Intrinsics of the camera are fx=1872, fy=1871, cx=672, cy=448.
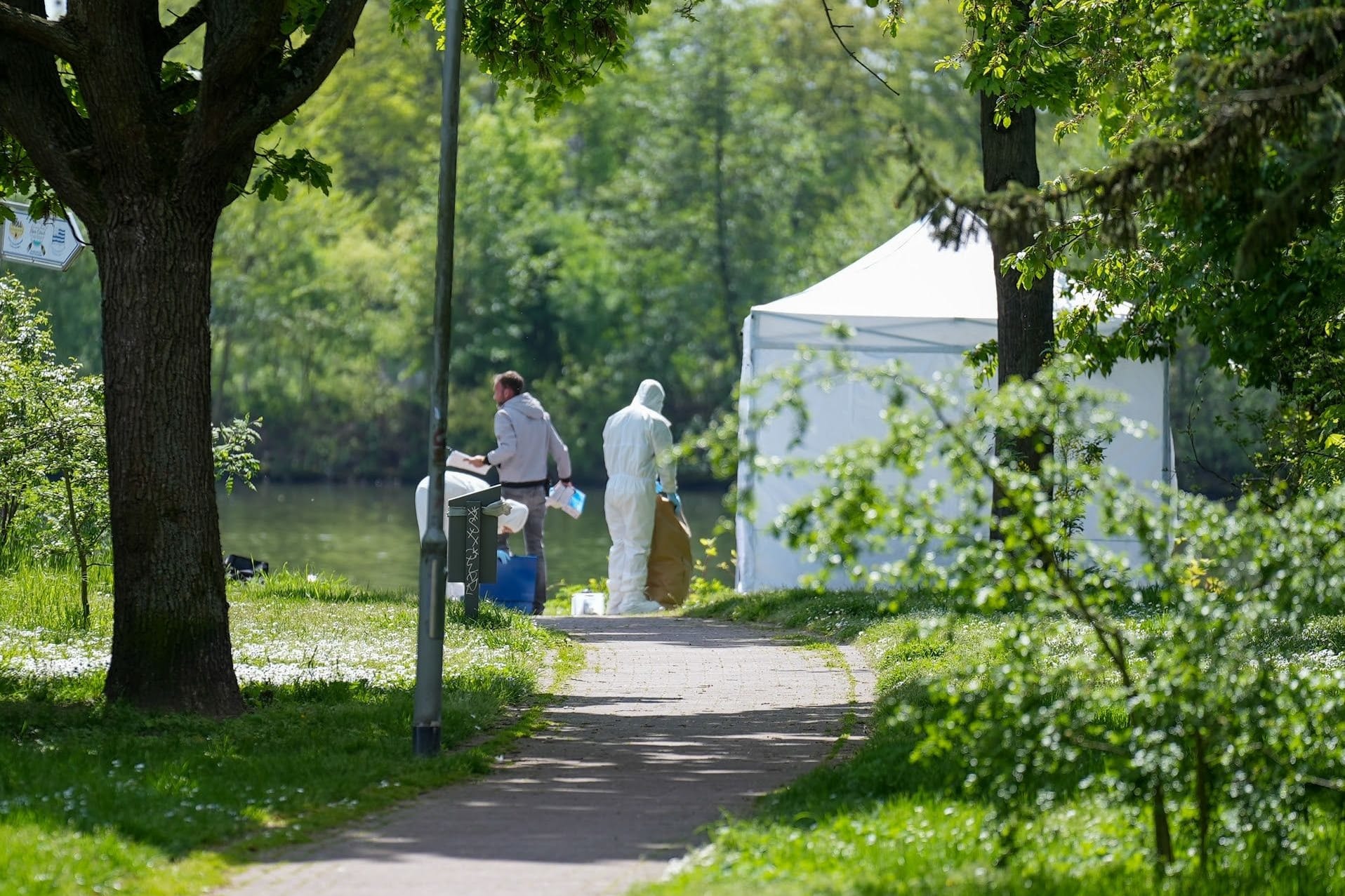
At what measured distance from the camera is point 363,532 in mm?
39812

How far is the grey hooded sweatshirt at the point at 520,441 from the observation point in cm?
1823

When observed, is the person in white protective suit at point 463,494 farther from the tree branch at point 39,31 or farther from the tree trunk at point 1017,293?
the tree branch at point 39,31

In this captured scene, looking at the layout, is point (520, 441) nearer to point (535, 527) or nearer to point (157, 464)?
point (535, 527)

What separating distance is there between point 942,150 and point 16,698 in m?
61.0

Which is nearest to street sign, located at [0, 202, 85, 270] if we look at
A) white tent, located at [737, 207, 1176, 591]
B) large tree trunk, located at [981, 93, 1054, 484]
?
large tree trunk, located at [981, 93, 1054, 484]

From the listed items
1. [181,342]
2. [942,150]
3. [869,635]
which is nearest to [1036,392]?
[181,342]

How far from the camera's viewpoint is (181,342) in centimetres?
971

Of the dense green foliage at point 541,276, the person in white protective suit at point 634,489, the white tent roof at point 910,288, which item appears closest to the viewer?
the person in white protective suit at point 634,489

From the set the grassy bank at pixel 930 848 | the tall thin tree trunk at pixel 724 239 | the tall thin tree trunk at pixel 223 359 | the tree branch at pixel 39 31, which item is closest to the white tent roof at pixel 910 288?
the tree branch at pixel 39 31

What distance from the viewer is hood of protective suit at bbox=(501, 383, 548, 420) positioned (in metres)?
18.4

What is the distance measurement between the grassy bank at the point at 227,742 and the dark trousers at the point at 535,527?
3704mm

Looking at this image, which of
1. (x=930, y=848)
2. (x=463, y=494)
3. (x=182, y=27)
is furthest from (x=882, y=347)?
(x=930, y=848)

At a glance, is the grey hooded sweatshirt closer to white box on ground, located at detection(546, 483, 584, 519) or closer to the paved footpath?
white box on ground, located at detection(546, 483, 584, 519)

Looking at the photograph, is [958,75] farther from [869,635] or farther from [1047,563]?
[1047,563]
